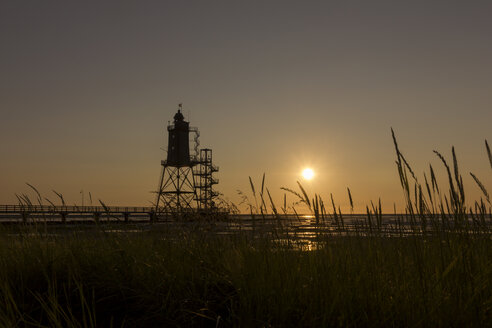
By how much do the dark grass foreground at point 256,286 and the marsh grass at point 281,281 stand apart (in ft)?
0.03

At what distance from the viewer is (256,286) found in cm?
298

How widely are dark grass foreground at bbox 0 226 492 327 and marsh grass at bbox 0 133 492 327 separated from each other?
0.03 feet

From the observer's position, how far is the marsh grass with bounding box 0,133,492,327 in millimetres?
2654

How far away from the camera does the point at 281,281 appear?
3.04m

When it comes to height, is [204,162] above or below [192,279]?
above

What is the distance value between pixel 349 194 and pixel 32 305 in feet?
8.38

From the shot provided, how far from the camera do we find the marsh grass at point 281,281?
2654 millimetres

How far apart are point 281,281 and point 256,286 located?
0.18m

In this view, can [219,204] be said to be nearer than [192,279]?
No

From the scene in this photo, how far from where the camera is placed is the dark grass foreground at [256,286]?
2.68 meters

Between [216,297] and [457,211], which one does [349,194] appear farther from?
[216,297]

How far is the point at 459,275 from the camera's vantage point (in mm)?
3029

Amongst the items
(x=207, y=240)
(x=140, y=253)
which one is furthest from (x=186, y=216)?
(x=140, y=253)

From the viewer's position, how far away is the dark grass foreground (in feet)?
8.78
